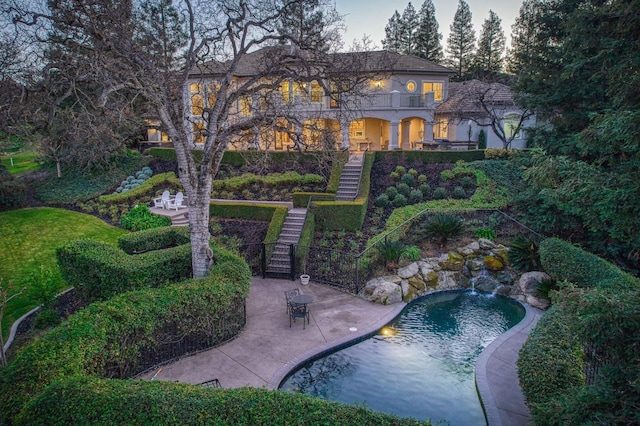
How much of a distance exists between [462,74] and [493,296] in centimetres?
3922

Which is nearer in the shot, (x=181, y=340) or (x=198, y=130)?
(x=181, y=340)

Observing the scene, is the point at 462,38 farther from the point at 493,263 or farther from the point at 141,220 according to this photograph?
the point at 141,220

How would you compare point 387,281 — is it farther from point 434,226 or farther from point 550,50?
point 550,50

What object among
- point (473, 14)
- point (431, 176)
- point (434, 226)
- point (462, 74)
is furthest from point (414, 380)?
point (473, 14)

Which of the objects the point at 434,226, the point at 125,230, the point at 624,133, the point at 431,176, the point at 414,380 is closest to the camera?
the point at 624,133

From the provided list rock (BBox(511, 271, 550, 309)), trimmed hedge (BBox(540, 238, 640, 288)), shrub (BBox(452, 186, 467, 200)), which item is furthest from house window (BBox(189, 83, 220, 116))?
shrub (BBox(452, 186, 467, 200))

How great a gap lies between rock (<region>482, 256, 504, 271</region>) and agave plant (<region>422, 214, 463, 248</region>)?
4.79 ft

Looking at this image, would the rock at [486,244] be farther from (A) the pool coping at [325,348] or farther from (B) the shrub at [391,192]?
(B) the shrub at [391,192]

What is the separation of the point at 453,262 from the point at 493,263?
1.35m

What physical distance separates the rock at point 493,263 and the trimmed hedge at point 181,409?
10.0 meters

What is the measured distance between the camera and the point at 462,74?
150 ft

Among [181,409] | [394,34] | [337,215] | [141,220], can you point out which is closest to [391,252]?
[337,215]

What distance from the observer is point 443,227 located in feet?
48.2

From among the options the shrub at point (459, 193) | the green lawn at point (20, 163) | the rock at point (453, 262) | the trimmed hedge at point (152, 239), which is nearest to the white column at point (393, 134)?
the shrub at point (459, 193)
